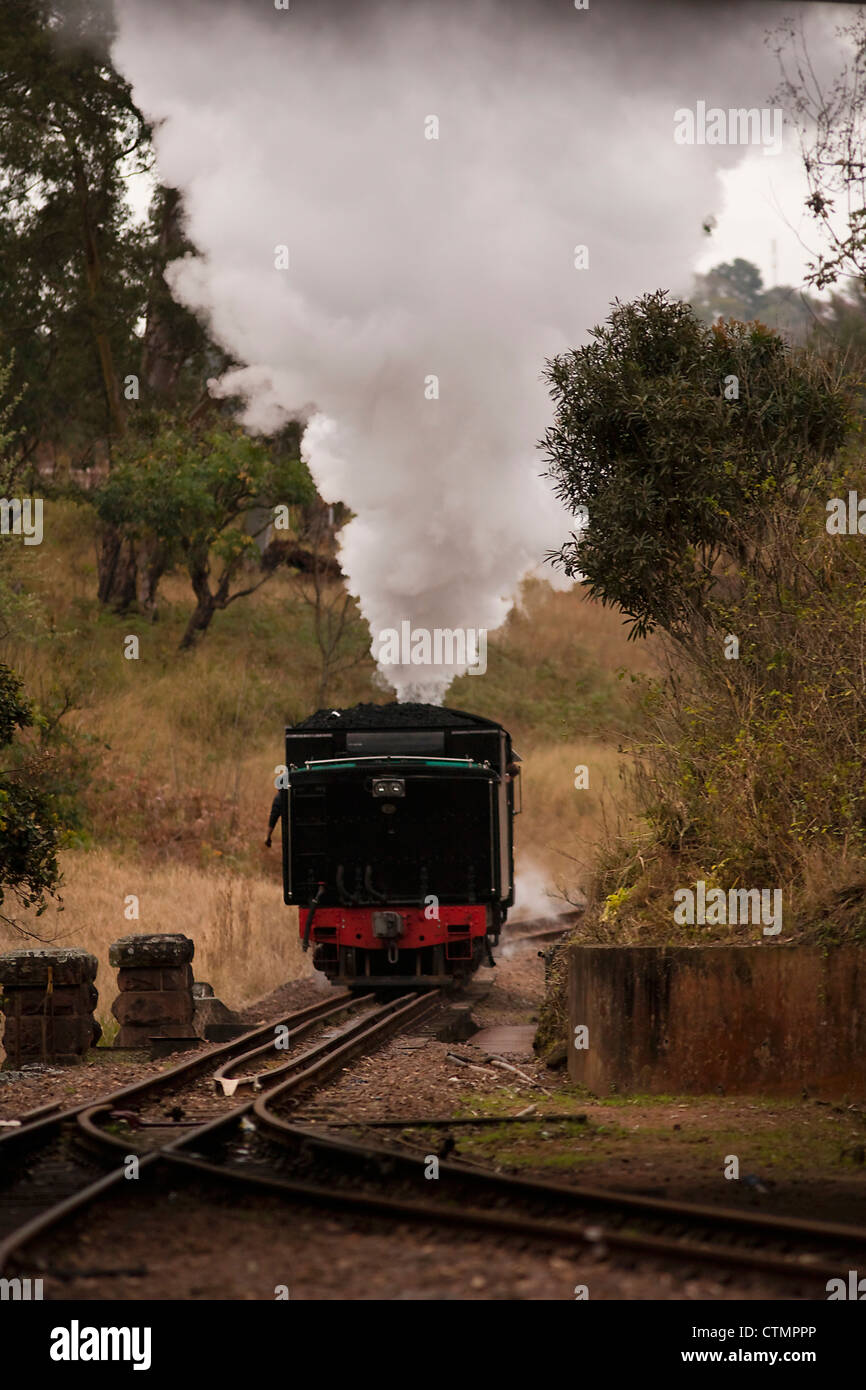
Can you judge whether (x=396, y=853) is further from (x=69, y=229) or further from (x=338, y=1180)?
(x=69, y=229)

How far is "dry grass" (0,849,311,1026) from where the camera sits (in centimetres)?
2097

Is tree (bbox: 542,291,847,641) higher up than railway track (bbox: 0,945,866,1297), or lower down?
higher up

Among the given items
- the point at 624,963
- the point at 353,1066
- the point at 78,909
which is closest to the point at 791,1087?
the point at 624,963

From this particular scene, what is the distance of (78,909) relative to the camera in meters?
24.0

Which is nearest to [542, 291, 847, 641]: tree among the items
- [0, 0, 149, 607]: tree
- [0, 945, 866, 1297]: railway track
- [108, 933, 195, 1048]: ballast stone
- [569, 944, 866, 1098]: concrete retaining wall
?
[569, 944, 866, 1098]: concrete retaining wall

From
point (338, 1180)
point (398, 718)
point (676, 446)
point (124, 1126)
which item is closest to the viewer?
point (338, 1180)

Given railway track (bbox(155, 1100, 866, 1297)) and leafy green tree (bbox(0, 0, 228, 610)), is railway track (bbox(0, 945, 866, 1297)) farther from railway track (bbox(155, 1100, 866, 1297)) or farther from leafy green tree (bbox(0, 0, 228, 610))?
leafy green tree (bbox(0, 0, 228, 610))

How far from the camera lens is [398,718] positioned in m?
19.0

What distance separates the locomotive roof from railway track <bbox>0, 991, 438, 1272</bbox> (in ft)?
15.2

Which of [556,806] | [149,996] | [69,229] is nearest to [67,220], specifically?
[69,229]

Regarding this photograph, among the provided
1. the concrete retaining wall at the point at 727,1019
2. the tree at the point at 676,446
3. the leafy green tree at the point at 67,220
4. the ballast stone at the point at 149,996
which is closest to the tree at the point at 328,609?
the leafy green tree at the point at 67,220

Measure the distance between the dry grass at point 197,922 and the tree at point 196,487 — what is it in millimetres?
14324

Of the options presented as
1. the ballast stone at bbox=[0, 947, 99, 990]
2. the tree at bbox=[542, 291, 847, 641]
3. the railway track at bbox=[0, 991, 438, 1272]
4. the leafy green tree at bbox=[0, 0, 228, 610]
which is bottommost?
the railway track at bbox=[0, 991, 438, 1272]

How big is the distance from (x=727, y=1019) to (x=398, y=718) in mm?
9029
